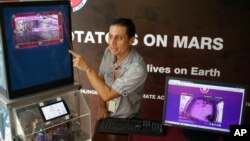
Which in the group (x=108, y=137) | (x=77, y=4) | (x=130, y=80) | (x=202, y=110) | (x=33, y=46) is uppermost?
(x=77, y=4)

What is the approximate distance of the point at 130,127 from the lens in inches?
69.1

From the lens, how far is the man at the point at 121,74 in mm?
1940

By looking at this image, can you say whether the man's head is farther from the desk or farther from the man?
the desk

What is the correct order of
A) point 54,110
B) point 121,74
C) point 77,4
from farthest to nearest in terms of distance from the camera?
1. point 77,4
2. point 121,74
3. point 54,110

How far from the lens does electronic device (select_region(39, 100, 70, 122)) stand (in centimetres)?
151

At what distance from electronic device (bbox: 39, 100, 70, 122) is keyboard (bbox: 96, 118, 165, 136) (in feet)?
0.85

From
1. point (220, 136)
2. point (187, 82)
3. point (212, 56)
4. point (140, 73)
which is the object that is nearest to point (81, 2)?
point (140, 73)

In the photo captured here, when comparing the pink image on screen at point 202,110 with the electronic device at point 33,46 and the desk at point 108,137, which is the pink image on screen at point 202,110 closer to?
the desk at point 108,137

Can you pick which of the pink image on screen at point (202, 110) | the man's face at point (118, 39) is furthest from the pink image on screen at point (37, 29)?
the pink image on screen at point (202, 110)

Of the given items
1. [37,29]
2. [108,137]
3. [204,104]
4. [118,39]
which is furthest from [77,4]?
[204,104]

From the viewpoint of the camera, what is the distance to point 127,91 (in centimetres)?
198

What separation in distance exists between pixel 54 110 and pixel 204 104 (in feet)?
2.58

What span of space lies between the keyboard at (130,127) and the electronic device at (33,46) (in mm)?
353

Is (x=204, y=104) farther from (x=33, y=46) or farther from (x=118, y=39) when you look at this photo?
(x=33, y=46)
